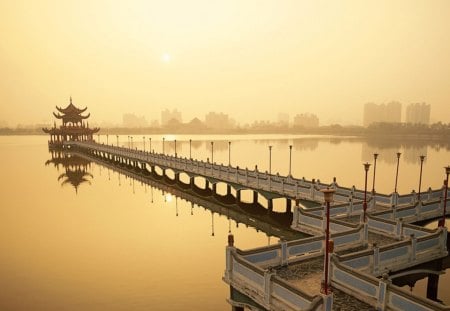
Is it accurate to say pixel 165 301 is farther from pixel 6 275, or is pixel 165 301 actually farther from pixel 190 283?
pixel 6 275

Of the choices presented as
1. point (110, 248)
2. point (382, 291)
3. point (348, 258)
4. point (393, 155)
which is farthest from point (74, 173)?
point (393, 155)

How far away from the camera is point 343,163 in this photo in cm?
8700

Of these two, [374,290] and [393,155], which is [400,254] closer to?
[374,290]

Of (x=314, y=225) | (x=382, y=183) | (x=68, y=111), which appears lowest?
(x=382, y=183)

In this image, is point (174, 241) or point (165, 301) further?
point (174, 241)

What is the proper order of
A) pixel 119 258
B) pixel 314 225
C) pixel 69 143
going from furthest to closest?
1. pixel 69 143
2. pixel 119 258
3. pixel 314 225

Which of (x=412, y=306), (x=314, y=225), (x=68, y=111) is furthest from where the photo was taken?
(x=68, y=111)

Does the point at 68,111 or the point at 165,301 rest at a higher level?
the point at 68,111

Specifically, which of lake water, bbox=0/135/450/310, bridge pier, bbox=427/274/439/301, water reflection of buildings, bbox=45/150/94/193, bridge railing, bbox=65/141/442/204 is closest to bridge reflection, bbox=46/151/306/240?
water reflection of buildings, bbox=45/150/94/193

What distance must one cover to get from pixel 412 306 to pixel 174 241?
2164 cm

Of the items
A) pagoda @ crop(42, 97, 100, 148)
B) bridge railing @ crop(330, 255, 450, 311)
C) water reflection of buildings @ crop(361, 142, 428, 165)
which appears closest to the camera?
bridge railing @ crop(330, 255, 450, 311)

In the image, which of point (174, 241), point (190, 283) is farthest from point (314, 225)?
point (174, 241)

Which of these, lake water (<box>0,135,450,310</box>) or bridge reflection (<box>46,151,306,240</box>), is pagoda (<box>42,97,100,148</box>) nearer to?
bridge reflection (<box>46,151,306,240</box>)

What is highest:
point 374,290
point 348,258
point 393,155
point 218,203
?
point 348,258
